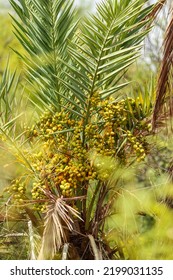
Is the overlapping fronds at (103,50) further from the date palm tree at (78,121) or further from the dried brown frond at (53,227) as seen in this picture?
the dried brown frond at (53,227)

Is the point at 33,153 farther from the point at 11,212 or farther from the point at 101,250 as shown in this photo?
the point at 101,250

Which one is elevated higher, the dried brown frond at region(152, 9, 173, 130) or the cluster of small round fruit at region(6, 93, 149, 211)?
the dried brown frond at region(152, 9, 173, 130)

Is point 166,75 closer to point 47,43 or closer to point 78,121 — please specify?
point 78,121

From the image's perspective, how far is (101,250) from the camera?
436cm

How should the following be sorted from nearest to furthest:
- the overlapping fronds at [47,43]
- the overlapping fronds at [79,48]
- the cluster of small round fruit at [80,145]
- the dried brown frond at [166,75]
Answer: the dried brown frond at [166,75], the cluster of small round fruit at [80,145], the overlapping fronds at [79,48], the overlapping fronds at [47,43]

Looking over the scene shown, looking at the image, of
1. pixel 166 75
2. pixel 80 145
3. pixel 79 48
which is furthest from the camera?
pixel 79 48

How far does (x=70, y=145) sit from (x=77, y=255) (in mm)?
760

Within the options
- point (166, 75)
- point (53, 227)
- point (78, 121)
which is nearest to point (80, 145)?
point (78, 121)

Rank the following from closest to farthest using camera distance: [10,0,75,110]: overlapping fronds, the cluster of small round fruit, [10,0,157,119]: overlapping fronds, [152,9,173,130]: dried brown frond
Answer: [152,9,173,130]: dried brown frond → the cluster of small round fruit → [10,0,157,119]: overlapping fronds → [10,0,75,110]: overlapping fronds

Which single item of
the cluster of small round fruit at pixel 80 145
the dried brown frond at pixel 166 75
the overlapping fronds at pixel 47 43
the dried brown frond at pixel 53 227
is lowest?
the dried brown frond at pixel 53 227

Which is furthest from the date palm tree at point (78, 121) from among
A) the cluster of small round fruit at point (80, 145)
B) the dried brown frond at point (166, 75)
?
the dried brown frond at point (166, 75)

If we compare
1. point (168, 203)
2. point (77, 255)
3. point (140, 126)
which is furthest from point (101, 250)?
point (140, 126)

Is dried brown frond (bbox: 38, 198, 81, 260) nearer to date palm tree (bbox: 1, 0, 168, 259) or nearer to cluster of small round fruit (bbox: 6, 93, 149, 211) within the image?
date palm tree (bbox: 1, 0, 168, 259)

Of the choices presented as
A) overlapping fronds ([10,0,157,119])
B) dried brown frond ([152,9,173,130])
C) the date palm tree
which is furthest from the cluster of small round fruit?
dried brown frond ([152,9,173,130])
